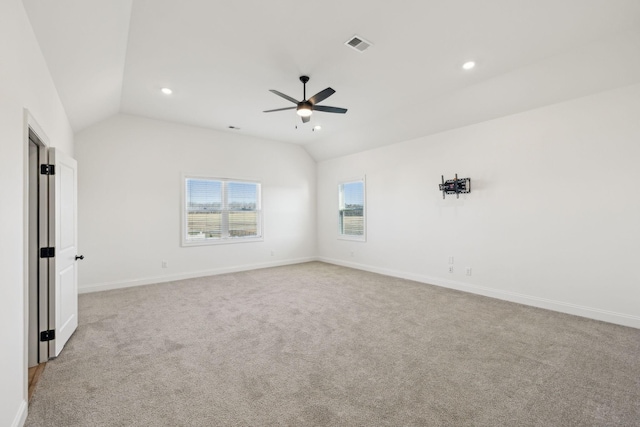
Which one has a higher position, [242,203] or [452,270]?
[242,203]

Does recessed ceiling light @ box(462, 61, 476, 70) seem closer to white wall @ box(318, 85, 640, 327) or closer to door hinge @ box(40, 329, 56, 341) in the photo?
white wall @ box(318, 85, 640, 327)

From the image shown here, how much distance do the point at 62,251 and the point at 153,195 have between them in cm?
279

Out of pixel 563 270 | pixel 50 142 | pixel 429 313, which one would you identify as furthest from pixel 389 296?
pixel 50 142

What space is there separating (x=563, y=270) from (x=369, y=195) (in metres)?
3.68

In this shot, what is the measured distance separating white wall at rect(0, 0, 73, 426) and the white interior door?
85 cm

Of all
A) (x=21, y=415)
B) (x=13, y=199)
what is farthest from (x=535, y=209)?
(x=21, y=415)

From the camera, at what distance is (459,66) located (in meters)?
3.58

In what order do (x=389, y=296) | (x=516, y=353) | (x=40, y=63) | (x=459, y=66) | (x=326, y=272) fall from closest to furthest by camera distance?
(x=40, y=63)
(x=516, y=353)
(x=459, y=66)
(x=389, y=296)
(x=326, y=272)

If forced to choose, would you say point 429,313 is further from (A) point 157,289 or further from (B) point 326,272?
(A) point 157,289

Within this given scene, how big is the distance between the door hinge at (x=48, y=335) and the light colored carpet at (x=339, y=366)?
222 mm

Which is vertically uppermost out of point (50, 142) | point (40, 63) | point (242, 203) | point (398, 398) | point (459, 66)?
point (459, 66)

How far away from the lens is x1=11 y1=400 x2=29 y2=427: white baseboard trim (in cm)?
176

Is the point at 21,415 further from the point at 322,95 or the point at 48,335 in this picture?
the point at 322,95

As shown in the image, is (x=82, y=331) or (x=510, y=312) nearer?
(x=82, y=331)
